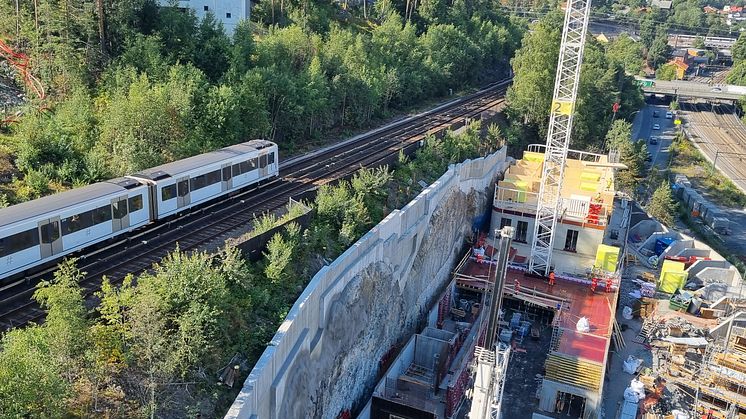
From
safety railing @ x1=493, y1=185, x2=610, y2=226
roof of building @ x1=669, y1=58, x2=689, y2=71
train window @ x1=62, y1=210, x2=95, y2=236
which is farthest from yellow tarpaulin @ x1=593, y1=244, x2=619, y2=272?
roof of building @ x1=669, y1=58, x2=689, y2=71

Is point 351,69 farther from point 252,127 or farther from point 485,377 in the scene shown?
point 485,377

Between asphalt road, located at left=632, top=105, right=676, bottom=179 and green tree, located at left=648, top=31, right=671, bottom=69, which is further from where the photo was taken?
green tree, located at left=648, top=31, right=671, bottom=69

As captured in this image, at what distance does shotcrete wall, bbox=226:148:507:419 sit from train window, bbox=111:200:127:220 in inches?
331

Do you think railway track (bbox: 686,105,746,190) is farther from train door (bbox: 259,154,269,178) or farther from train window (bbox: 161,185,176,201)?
train window (bbox: 161,185,176,201)

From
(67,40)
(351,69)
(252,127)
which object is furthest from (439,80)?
(67,40)

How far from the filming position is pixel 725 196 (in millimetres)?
71500

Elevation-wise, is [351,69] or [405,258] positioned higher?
[351,69]

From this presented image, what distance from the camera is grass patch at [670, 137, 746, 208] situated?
2798 inches

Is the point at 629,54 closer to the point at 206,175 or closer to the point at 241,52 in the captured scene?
the point at 241,52

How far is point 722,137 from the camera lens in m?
94.4

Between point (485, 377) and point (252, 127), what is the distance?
23.3m

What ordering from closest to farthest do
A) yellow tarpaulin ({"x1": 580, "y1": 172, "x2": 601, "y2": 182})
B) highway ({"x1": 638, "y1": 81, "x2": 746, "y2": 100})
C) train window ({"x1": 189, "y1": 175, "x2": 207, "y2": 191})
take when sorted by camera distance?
train window ({"x1": 189, "y1": 175, "x2": 207, "y2": 191}) < yellow tarpaulin ({"x1": 580, "y1": 172, "x2": 601, "y2": 182}) < highway ({"x1": 638, "y1": 81, "x2": 746, "y2": 100})

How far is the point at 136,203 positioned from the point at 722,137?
3760 inches

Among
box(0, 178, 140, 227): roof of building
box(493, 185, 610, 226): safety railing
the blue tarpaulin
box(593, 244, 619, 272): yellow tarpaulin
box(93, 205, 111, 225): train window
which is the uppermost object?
box(0, 178, 140, 227): roof of building
